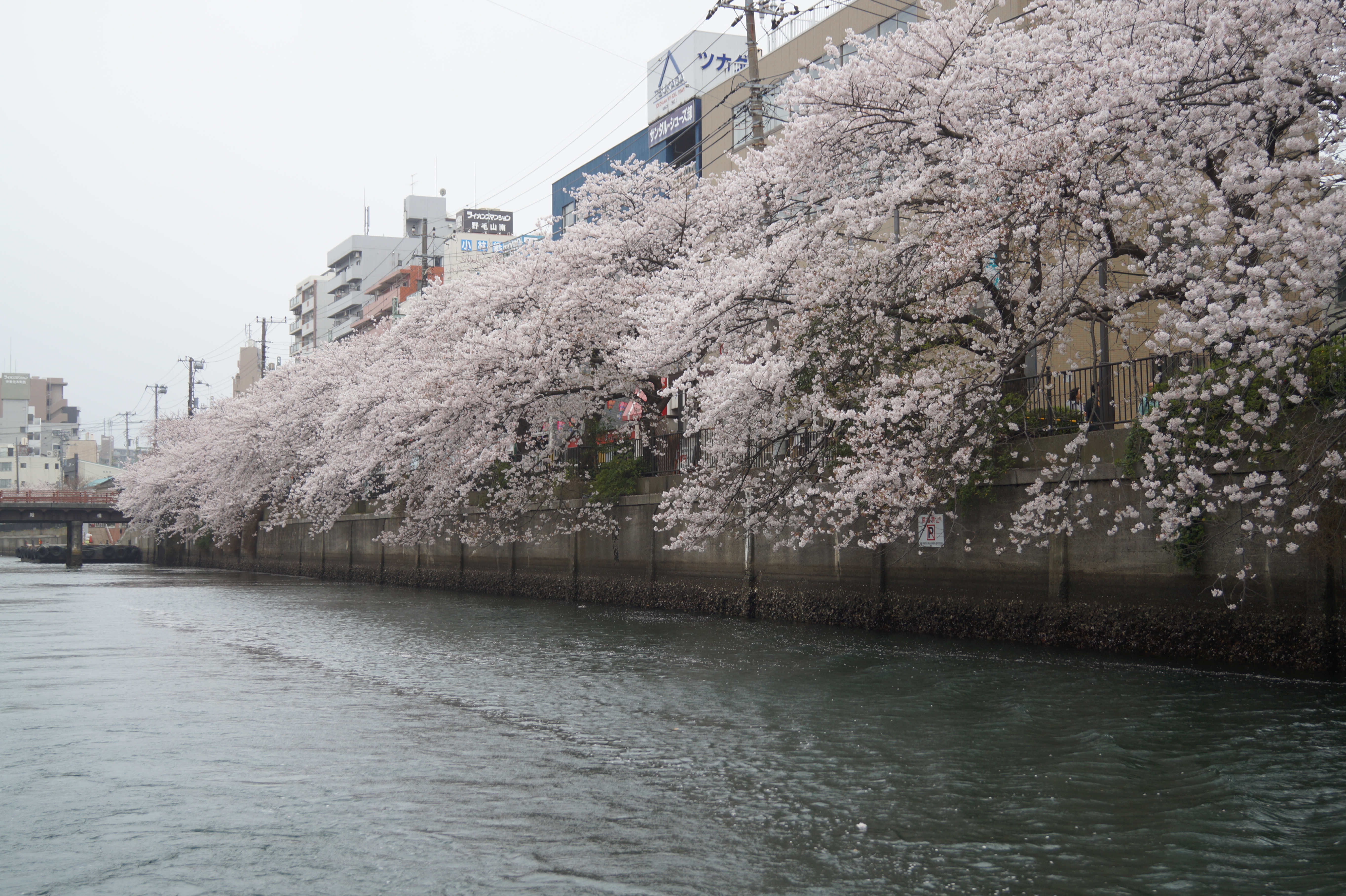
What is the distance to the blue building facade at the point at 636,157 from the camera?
4703 centimetres

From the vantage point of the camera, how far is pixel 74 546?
7594 centimetres

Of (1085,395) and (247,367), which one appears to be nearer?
(1085,395)

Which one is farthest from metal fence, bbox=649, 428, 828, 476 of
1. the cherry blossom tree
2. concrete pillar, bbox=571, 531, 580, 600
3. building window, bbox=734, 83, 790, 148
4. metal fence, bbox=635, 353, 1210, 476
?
building window, bbox=734, 83, 790, 148

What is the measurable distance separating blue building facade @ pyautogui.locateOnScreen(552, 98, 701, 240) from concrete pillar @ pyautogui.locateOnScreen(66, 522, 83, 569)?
43.1 m

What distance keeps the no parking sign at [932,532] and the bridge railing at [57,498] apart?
6816 cm

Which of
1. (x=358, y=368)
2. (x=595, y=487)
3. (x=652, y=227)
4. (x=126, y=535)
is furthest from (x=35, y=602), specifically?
(x=126, y=535)

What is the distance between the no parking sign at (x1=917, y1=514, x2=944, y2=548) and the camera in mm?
19625

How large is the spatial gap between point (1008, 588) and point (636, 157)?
2919cm

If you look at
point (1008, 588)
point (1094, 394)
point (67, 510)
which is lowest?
point (1008, 588)

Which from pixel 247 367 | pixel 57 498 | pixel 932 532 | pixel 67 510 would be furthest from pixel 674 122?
pixel 247 367

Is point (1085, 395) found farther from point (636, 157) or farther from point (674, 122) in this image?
point (674, 122)

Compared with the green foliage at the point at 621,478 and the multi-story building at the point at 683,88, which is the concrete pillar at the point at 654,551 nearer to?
the green foliage at the point at 621,478

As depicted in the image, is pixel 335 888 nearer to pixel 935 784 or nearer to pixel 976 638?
pixel 935 784

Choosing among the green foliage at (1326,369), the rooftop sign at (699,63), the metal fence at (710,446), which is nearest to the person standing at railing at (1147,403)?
the green foliage at (1326,369)
